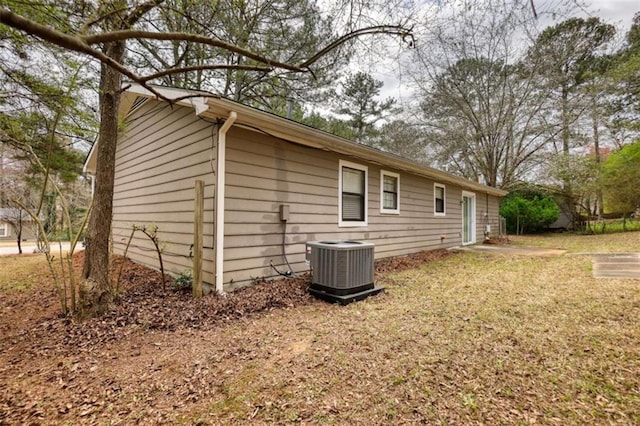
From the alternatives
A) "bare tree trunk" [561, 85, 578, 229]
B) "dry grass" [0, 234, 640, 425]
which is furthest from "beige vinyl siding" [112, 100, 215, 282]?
"bare tree trunk" [561, 85, 578, 229]

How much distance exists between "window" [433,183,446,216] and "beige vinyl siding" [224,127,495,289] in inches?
114

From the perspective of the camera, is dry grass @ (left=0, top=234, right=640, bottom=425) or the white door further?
the white door

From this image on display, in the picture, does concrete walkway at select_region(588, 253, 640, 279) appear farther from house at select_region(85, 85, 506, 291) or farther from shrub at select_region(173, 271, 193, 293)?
shrub at select_region(173, 271, 193, 293)

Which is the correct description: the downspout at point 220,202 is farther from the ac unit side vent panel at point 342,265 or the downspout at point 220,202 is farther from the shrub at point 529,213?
the shrub at point 529,213

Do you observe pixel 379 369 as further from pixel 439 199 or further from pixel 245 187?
pixel 439 199

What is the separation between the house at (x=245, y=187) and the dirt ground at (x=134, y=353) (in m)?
0.75

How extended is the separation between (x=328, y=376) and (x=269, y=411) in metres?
0.51

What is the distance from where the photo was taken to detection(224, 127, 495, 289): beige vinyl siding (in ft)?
13.7

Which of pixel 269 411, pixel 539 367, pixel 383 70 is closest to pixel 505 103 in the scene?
pixel 383 70

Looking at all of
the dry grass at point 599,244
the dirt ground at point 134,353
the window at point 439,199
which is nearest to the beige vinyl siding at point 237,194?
the dirt ground at point 134,353

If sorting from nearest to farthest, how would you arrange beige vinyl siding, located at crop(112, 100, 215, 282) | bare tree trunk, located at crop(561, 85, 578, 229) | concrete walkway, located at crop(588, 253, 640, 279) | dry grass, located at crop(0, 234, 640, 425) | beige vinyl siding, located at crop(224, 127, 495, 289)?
dry grass, located at crop(0, 234, 640, 425) < beige vinyl siding, located at crop(224, 127, 495, 289) < beige vinyl siding, located at crop(112, 100, 215, 282) < concrete walkway, located at crop(588, 253, 640, 279) < bare tree trunk, located at crop(561, 85, 578, 229)

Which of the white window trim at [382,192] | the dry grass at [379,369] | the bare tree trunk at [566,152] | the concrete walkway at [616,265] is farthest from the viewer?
the bare tree trunk at [566,152]

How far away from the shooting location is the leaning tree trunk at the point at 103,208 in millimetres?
3215

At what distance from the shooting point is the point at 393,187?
746 cm
